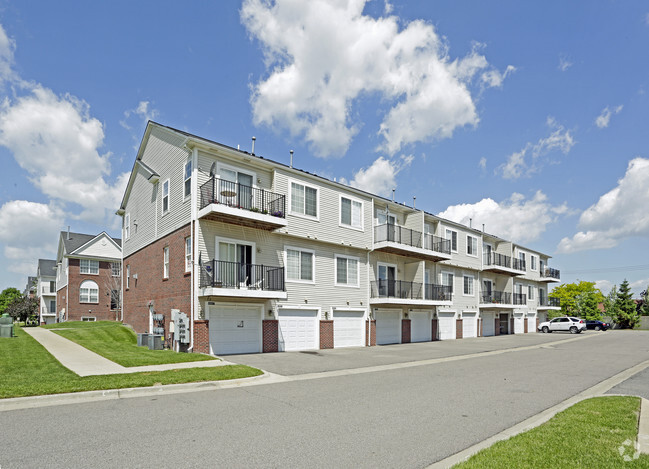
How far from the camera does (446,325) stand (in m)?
32.3

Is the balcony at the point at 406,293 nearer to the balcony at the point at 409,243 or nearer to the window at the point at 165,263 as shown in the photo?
the balcony at the point at 409,243

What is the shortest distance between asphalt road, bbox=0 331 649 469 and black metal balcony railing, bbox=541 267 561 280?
4039 cm

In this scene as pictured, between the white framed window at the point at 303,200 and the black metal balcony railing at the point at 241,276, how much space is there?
344 cm

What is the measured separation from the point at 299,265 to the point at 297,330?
10.2ft

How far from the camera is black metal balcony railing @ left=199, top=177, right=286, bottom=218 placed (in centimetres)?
1811

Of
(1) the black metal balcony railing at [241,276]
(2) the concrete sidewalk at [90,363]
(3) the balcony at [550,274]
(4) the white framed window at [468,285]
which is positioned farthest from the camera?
(3) the balcony at [550,274]

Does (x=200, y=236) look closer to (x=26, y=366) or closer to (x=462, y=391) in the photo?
(x=26, y=366)

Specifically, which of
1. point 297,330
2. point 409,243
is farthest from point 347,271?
point 409,243

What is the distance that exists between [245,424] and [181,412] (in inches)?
62.0

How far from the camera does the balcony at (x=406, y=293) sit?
25.3m

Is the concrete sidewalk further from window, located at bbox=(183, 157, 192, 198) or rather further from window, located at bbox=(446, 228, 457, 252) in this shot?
window, located at bbox=(446, 228, 457, 252)

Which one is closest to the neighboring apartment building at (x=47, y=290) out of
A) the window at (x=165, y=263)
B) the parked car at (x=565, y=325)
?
the window at (x=165, y=263)

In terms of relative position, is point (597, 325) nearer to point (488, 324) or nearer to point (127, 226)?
point (488, 324)

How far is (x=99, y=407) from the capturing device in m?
8.55
